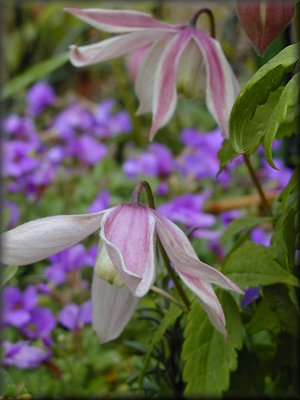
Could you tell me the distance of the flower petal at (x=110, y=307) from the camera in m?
0.67

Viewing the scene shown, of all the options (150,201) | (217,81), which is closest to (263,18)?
(217,81)

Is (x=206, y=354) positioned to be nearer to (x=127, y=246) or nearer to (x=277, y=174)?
(x=127, y=246)

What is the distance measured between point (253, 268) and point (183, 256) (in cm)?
11

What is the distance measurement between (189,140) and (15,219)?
0.47 meters

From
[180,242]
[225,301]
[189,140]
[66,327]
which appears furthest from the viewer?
[189,140]

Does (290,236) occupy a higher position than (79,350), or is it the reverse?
(290,236)

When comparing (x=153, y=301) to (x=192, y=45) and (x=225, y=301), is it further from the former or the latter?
(x=192, y=45)

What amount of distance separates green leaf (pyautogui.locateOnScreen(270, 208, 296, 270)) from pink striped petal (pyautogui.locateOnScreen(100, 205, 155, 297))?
0.10 meters

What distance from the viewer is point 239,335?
0.67 meters

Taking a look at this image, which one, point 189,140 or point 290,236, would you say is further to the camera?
point 189,140

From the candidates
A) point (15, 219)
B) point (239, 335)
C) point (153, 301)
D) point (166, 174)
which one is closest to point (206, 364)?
point (239, 335)

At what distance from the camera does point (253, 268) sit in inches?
26.1

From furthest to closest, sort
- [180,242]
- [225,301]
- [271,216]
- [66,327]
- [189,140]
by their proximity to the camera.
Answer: [189,140] < [66,327] < [271,216] < [225,301] < [180,242]

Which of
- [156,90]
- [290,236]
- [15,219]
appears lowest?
[15,219]
